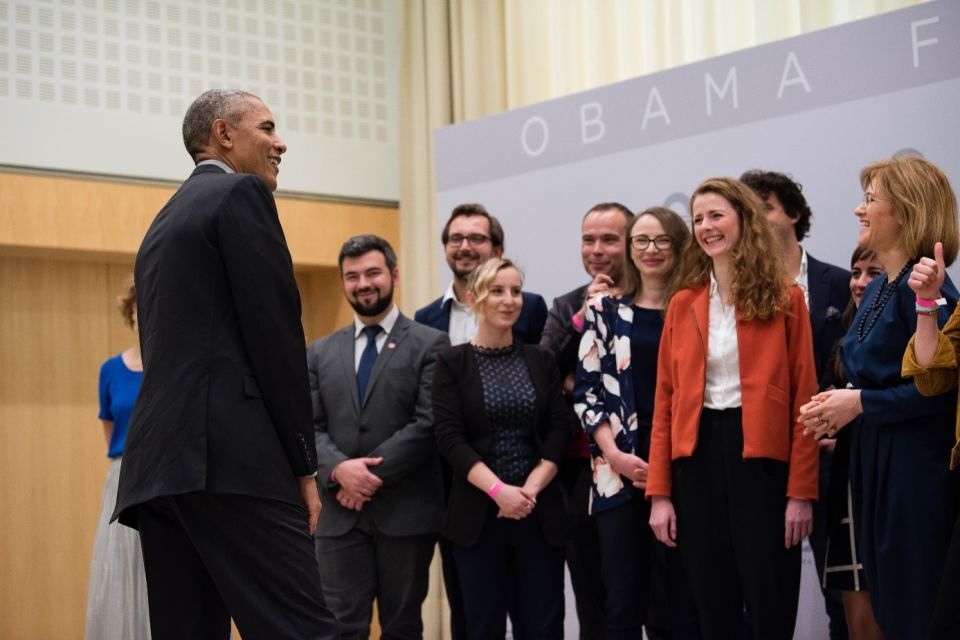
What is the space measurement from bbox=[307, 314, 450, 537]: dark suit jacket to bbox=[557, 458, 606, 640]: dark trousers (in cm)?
48

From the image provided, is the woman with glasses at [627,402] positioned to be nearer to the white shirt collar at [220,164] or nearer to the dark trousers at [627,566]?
the dark trousers at [627,566]

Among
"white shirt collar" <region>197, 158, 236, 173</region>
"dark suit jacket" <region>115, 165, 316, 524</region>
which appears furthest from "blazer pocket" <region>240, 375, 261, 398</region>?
"white shirt collar" <region>197, 158, 236, 173</region>

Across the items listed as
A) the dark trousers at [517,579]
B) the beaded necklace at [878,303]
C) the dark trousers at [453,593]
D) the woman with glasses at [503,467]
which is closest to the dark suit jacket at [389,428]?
the dark trousers at [453,593]

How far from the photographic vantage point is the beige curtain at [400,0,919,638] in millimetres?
5754

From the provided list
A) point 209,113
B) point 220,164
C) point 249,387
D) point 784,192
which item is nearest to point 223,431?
point 249,387

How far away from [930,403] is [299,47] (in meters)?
4.73

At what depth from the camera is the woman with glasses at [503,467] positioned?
3777mm

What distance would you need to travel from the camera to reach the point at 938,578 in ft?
9.53

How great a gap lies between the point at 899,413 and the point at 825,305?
85 cm

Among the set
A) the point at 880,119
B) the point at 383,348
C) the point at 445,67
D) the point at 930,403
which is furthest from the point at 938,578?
the point at 445,67

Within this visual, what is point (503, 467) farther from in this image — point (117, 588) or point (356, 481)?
point (117, 588)

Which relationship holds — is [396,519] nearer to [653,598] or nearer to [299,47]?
[653,598]

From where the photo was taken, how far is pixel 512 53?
6.64 m

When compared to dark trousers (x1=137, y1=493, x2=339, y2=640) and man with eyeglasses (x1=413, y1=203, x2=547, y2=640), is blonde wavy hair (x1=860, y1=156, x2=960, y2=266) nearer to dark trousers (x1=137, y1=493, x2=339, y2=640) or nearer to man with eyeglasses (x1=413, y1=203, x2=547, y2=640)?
man with eyeglasses (x1=413, y1=203, x2=547, y2=640)
